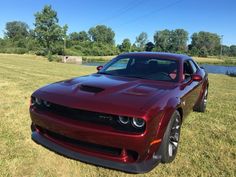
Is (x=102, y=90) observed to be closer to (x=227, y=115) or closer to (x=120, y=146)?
(x=120, y=146)

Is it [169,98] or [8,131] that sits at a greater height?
[169,98]

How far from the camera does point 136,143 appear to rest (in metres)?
2.92

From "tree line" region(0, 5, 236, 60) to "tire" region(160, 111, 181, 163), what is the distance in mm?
41668

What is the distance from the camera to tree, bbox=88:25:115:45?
124 meters

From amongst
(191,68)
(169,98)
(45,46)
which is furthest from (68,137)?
(45,46)

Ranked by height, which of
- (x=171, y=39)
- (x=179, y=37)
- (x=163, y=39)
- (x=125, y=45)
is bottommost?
(x=125, y=45)

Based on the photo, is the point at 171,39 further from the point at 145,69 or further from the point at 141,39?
the point at 145,69

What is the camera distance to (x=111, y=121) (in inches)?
120

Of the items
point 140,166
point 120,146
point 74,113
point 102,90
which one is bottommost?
point 140,166

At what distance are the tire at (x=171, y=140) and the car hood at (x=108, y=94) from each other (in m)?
0.37

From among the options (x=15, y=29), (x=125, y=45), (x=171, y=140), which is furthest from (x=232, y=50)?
(x=171, y=140)

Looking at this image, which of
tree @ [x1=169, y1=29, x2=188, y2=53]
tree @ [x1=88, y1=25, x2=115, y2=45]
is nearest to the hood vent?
tree @ [x1=169, y1=29, x2=188, y2=53]

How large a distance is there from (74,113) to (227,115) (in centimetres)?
446

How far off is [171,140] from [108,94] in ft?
3.59
